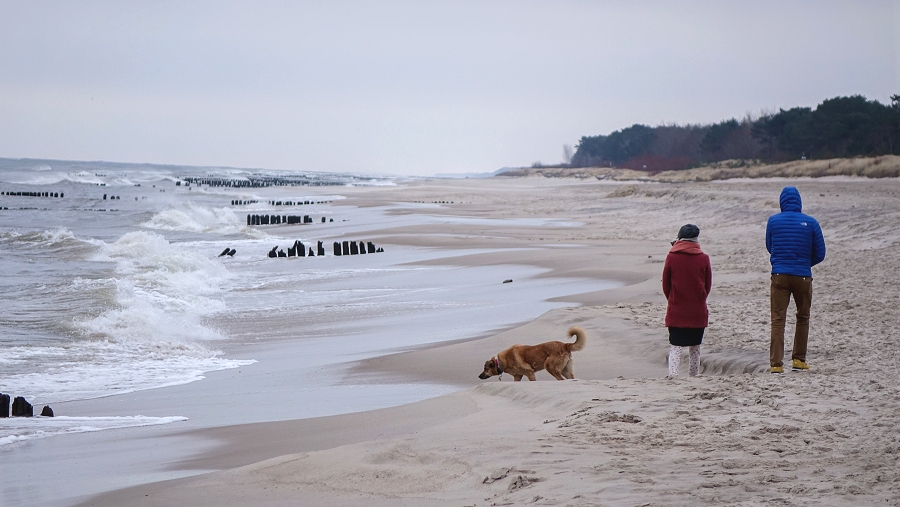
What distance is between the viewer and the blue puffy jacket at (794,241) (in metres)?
7.53

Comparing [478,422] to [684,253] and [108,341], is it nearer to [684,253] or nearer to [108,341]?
[684,253]

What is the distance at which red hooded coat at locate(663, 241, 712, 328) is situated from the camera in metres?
7.52

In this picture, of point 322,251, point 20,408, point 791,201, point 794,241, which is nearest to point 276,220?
point 322,251

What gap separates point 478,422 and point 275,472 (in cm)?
169

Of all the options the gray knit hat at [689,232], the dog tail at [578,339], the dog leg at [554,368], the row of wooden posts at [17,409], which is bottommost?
the row of wooden posts at [17,409]

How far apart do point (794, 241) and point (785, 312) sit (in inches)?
25.4

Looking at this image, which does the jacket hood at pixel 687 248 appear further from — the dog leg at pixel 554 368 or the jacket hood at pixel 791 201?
the dog leg at pixel 554 368

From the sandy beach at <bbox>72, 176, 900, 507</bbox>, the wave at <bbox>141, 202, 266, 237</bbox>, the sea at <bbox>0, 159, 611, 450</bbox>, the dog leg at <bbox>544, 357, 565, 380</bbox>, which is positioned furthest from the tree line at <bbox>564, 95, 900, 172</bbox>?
the dog leg at <bbox>544, 357, 565, 380</bbox>

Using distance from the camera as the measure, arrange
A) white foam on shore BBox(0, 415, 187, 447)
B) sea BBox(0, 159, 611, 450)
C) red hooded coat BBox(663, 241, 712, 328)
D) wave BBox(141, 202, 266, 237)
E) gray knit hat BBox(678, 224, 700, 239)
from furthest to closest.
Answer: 1. wave BBox(141, 202, 266, 237)
2. sea BBox(0, 159, 611, 450)
3. gray knit hat BBox(678, 224, 700, 239)
4. red hooded coat BBox(663, 241, 712, 328)
5. white foam on shore BBox(0, 415, 187, 447)

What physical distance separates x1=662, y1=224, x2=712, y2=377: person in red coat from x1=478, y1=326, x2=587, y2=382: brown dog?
0.90 meters

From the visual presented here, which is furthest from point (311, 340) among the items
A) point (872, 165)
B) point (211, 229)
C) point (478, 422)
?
point (872, 165)

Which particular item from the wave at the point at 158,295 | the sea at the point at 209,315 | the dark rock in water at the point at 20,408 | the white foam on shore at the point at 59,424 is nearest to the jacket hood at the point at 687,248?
the sea at the point at 209,315

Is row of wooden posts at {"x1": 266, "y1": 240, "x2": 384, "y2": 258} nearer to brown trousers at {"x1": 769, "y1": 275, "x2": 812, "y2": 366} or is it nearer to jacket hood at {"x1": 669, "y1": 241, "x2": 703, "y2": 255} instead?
jacket hood at {"x1": 669, "y1": 241, "x2": 703, "y2": 255}

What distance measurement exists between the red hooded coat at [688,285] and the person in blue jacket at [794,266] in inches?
24.5
